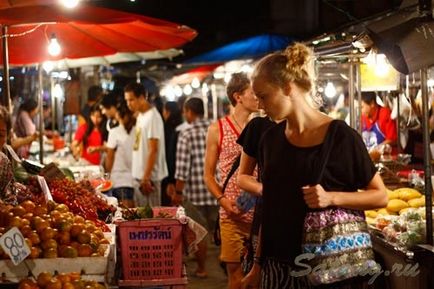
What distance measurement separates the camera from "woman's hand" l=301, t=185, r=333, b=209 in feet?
11.5

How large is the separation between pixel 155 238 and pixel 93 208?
1144 millimetres

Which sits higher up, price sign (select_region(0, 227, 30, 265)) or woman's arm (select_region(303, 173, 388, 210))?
woman's arm (select_region(303, 173, 388, 210))

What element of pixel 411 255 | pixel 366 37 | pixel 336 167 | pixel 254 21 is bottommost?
pixel 411 255

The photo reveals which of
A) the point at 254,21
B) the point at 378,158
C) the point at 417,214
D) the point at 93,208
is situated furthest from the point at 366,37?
the point at 254,21

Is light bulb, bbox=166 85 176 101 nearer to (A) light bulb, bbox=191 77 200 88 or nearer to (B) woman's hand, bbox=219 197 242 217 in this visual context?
(A) light bulb, bbox=191 77 200 88

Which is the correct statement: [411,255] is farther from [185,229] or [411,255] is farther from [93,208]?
[93,208]

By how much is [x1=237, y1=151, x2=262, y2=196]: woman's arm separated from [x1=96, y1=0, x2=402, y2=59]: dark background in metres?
22.0

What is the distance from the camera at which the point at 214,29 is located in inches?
1576

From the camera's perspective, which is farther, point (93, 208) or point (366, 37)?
point (93, 208)

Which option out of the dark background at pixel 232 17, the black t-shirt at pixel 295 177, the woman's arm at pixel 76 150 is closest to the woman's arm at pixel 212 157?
the black t-shirt at pixel 295 177

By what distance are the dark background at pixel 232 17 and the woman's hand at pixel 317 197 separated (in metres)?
23.5

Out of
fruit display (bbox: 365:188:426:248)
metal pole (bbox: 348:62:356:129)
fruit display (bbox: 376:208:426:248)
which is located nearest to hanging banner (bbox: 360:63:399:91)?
metal pole (bbox: 348:62:356:129)

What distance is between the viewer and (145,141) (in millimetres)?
10281

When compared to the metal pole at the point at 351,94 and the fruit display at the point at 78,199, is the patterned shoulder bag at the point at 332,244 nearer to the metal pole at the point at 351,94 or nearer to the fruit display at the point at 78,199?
the fruit display at the point at 78,199
